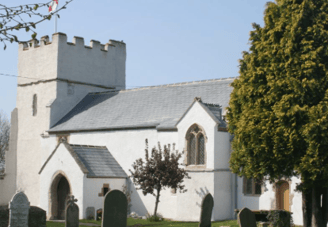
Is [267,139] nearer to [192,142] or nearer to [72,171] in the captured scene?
[192,142]

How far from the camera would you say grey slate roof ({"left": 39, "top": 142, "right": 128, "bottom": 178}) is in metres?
31.5

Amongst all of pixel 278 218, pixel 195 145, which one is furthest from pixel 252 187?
pixel 278 218

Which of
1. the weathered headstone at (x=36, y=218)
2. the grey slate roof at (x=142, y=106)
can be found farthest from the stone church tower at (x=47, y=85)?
the weathered headstone at (x=36, y=218)

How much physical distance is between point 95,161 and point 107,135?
3.01 m

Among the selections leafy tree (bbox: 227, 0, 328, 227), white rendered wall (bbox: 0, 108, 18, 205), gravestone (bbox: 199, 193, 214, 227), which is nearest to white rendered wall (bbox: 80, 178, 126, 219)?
leafy tree (bbox: 227, 0, 328, 227)

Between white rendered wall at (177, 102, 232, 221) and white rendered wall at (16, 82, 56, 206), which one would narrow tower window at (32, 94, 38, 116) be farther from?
white rendered wall at (177, 102, 232, 221)

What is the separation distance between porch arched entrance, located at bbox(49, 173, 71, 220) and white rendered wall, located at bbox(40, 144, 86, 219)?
274 mm

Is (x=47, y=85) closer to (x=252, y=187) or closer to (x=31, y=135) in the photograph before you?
(x=31, y=135)

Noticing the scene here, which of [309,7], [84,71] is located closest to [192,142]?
[309,7]

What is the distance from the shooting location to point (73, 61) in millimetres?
41719

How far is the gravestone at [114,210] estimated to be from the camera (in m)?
16.3

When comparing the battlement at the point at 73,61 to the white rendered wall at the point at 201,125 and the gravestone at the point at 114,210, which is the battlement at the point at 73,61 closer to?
the white rendered wall at the point at 201,125

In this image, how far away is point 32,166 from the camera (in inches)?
1619

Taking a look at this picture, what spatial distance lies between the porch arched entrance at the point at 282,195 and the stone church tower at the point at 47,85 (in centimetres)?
1867
